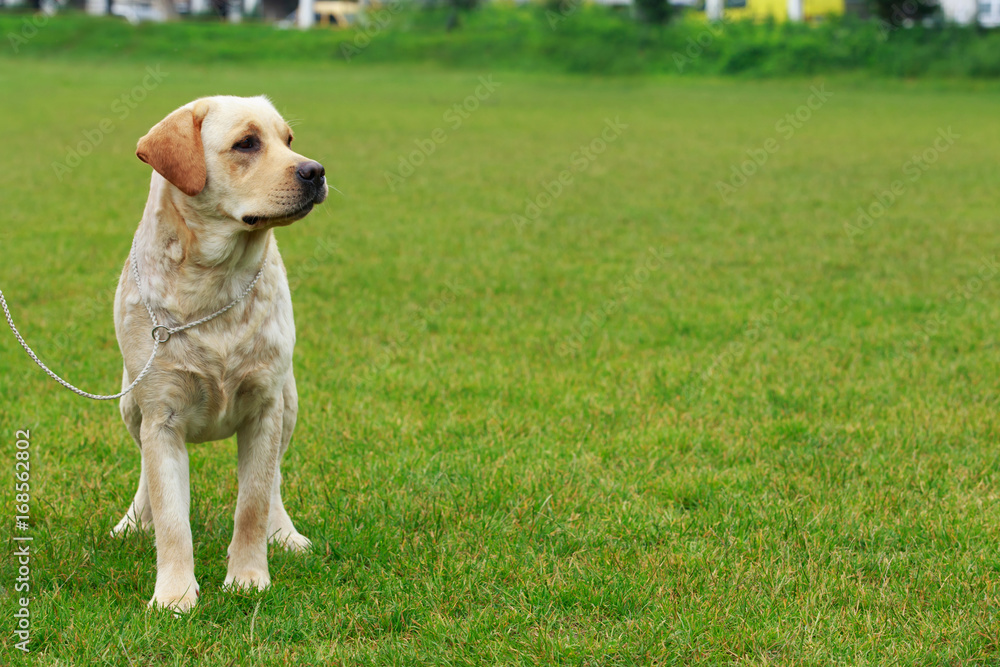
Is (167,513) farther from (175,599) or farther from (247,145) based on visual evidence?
(247,145)

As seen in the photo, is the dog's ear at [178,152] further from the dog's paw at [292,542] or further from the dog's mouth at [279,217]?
the dog's paw at [292,542]

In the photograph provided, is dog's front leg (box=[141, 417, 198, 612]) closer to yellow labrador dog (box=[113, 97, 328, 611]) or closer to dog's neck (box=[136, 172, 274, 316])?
yellow labrador dog (box=[113, 97, 328, 611])

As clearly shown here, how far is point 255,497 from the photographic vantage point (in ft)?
12.3

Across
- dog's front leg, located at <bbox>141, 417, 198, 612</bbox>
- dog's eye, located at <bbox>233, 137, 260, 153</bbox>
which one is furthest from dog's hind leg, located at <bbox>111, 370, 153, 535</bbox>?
dog's eye, located at <bbox>233, 137, 260, 153</bbox>

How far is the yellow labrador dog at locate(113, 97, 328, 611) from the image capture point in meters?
3.50

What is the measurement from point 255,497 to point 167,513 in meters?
0.32

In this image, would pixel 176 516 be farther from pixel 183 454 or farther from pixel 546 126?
pixel 546 126

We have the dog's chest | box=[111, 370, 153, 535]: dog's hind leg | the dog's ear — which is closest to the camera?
the dog's ear

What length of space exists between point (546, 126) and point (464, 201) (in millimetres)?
11144

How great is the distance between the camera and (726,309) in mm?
8320

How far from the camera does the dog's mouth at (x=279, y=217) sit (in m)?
3.50

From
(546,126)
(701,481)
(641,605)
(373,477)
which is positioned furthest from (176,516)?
(546,126)

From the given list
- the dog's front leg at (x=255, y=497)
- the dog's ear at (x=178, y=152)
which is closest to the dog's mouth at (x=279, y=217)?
the dog's ear at (x=178, y=152)

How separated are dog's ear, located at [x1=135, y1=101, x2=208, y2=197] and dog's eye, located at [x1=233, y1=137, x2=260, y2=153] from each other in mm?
127
